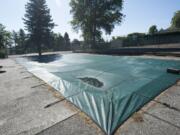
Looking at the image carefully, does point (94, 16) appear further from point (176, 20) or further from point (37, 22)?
point (176, 20)

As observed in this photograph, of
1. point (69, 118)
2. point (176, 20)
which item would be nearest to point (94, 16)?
point (69, 118)

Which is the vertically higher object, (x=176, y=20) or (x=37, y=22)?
(x=176, y=20)

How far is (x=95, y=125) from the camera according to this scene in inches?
81.5

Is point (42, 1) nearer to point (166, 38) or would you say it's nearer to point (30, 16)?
point (30, 16)

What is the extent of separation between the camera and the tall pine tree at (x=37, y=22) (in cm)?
1898

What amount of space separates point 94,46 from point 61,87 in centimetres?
1718

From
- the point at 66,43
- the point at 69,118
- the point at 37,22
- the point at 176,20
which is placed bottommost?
the point at 69,118

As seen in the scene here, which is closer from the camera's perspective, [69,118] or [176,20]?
[69,118]

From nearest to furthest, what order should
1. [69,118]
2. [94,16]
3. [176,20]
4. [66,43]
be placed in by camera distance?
1. [69,118]
2. [94,16]
3. [176,20]
4. [66,43]

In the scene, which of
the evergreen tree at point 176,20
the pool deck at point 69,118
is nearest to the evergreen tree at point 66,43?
the evergreen tree at point 176,20

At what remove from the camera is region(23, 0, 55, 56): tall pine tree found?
18984 mm

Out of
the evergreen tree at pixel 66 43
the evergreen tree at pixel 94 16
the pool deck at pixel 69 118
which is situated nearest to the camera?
the pool deck at pixel 69 118

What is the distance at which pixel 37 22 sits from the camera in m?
19.1

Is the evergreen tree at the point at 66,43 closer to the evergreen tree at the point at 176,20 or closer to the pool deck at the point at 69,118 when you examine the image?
the evergreen tree at the point at 176,20
